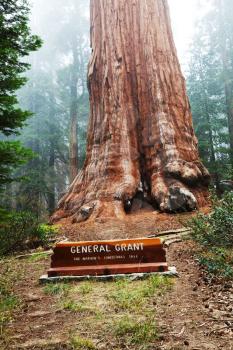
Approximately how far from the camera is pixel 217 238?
5.11 metres

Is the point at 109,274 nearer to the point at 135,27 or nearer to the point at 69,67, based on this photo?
the point at 135,27

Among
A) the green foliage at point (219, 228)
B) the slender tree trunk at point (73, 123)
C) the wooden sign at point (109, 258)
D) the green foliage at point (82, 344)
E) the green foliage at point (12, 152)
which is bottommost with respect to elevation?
→ the green foliage at point (82, 344)

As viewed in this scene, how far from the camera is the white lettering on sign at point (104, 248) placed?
4654mm

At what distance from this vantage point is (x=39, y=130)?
2405 centimetres

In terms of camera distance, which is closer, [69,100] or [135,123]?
[135,123]

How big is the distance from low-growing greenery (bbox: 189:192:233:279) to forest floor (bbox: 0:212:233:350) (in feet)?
0.72

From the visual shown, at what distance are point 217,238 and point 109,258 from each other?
5.67ft

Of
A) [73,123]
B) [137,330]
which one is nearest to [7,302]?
[137,330]

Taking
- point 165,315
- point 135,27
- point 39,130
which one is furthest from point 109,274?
point 39,130

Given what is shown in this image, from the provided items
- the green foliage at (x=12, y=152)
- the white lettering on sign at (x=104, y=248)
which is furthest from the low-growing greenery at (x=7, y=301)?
the green foliage at (x=12, y=152)

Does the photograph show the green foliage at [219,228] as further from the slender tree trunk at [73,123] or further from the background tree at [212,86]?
the slender tree trunk at [73,123]

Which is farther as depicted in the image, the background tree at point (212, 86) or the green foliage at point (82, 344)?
the background tree at point (212, 86)

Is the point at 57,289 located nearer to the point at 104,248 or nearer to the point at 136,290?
the point at 104,248

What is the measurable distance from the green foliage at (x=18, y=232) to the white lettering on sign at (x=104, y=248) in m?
2.48
